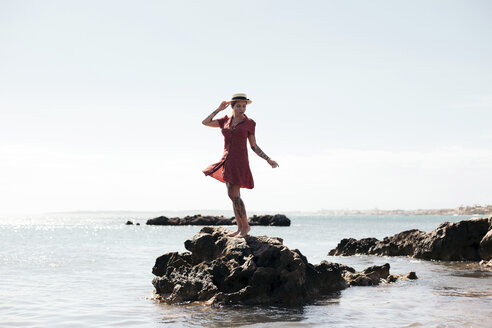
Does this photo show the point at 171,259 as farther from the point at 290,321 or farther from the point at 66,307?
the point at 290,321

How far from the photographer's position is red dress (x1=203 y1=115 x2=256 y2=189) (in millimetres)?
10344

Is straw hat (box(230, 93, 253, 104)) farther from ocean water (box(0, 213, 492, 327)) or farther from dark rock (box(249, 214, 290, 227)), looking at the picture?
dark rock (box(249, 214, 290, 227))

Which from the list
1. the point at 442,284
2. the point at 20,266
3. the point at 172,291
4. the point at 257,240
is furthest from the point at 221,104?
the point at 20,266

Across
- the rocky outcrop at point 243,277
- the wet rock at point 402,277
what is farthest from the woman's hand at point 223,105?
the wet rock at point 402,277

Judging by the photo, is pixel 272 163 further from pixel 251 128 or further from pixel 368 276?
pixel 368 276

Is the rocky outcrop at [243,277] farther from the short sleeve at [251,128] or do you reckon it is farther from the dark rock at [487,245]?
the dark rock at [487,245]

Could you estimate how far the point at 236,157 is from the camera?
34.1ft

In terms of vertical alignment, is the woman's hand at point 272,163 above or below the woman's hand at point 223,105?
below

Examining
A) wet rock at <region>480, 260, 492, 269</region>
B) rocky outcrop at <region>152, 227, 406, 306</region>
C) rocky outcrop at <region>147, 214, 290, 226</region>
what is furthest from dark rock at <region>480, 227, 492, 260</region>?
rocky outcrop at <region>147, 214, 290, 226</region>

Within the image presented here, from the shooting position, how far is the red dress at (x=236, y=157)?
10344mm

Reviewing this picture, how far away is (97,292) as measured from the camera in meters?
13.4

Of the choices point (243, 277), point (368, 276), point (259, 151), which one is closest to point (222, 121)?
point (259, 151)

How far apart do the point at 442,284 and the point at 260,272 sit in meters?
5.71

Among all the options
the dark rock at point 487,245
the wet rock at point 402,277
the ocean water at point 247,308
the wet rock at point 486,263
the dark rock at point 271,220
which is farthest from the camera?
the dark rock at point 271,220
